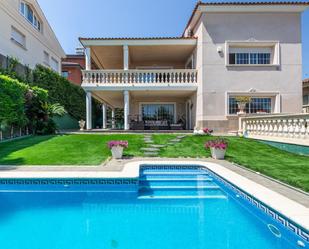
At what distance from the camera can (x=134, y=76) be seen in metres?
14.8

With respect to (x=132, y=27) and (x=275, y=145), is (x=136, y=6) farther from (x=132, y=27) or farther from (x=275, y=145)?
(x=275, y=145)

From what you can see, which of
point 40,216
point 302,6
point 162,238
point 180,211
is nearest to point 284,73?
point 302,6

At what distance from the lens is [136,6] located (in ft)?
57.1

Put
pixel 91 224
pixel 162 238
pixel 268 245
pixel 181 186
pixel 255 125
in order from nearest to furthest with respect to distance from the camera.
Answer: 1. pixel 268 245
2. pixel 162 238
3. pixel 91 224
4. pixel 181 186
5. pixel 255 125

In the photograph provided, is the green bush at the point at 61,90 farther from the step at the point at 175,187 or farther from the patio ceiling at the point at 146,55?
the step at the point at 175,187

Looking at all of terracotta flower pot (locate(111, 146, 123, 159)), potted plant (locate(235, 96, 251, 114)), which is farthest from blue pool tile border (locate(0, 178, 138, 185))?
potted plant (locate(235, 96, 251, 114))

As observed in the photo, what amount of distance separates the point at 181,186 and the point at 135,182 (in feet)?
4.31

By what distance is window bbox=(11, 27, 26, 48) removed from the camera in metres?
16.1

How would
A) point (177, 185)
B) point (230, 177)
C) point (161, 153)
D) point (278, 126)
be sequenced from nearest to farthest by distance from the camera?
1. point (230, 177)
2. point (177, 185)
3. point (161, 153)
4. point (278, 126)

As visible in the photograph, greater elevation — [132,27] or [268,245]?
[132,27]

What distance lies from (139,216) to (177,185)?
80.7 inches

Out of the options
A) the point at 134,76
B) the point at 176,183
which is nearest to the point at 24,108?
the point at 134,76

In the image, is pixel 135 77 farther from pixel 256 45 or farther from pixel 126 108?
pixel 256 45

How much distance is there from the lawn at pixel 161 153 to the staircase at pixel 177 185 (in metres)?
1.58
